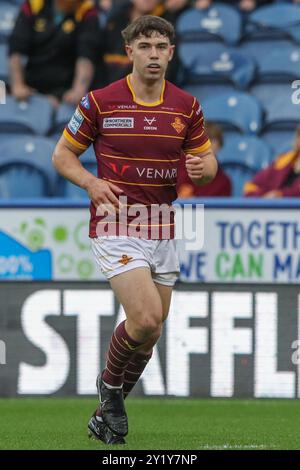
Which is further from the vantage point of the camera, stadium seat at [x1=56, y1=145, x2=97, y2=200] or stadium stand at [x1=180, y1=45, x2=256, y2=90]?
stadium stand at [x1=180, y1=45, x2=256, y2=90]

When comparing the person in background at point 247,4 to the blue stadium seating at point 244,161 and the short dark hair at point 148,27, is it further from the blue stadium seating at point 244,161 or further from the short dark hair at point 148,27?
the short dark hair at point 148,27

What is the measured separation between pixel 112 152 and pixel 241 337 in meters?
3.05

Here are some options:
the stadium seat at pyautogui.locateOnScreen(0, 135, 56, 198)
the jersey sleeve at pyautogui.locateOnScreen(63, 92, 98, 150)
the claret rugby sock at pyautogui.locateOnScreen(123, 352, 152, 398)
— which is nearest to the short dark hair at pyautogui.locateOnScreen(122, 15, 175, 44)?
the jersey sleeve at pyautogui.locateOnScreen(63, 92, 98, 150)

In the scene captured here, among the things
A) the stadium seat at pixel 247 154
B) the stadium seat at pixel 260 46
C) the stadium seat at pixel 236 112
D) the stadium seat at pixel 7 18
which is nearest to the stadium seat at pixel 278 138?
the stadium seat at pixel 236 112

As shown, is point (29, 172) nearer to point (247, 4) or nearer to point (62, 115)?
point (62, 115)

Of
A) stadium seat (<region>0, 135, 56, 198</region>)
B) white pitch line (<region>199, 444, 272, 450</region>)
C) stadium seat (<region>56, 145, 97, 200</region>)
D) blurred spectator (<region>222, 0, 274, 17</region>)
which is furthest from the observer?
blurred spectator (<region>222, 0, 274, 17</region>)

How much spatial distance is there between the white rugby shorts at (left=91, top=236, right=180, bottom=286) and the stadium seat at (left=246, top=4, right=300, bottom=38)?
668 centimetres

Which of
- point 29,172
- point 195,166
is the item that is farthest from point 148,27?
point 29,172

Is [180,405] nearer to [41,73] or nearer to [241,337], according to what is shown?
[241,337]

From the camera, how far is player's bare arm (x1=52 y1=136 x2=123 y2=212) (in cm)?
633

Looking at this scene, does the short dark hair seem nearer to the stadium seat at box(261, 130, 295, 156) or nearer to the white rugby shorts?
the white rugby shorts

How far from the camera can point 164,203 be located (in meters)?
6.60
